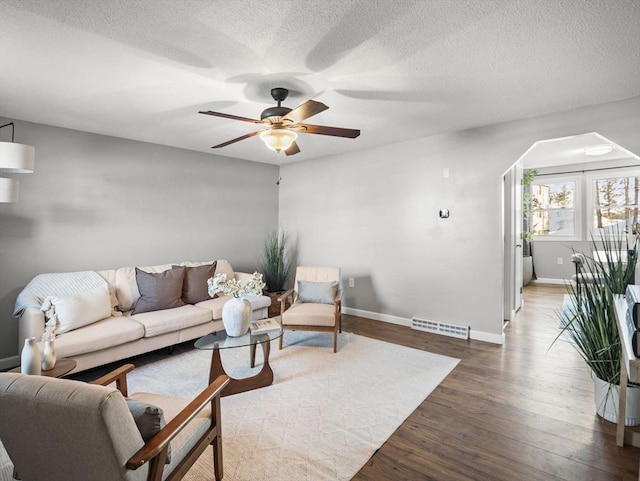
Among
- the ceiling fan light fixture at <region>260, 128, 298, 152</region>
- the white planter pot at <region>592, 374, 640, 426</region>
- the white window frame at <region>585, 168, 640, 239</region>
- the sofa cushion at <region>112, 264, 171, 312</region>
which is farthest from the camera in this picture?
the white window frame at <region>585, 168, 640, 239</region>

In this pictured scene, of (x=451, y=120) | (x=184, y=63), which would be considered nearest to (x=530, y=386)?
(x=451, y=120)

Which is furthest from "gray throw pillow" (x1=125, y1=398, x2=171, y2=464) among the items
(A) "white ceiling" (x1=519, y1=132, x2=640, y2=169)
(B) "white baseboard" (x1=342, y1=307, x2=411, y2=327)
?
(A) "white ceiling" (x1=519, y1=132, x2=640, y2=169)

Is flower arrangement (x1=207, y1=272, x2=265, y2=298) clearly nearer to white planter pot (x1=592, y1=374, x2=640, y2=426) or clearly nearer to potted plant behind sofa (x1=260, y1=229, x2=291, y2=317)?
potted plant behind sofa (x1=260, y1=229, x2=291, y2=317)

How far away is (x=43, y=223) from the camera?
3.49m

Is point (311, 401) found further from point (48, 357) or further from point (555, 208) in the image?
point (555, 208)

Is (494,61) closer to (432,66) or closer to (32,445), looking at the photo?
(432,66)

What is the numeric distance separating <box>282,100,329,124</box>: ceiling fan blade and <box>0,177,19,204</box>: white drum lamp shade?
7.63 ft

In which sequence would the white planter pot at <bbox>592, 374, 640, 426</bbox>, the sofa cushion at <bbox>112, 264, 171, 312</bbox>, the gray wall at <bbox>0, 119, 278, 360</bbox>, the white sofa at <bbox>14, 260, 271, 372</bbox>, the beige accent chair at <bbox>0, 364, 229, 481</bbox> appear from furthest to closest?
the sofa cushion at <bbox>112, 264, 171, 312</bbox>
the gray wall at <bbox>0, 119, 278, 360</bbox>
the white sofa at <bbox>14, 260, 271, 372</bbox>
the white planter pot at <bbox>592, 374, 640, 426</bbox>
the beige accent chair at <bbox>0, 364, 229, 481</bbox>

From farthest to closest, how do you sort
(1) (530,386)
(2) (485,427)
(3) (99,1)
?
(1) (530,386)
(2) (485,427)
(3) (99,1)

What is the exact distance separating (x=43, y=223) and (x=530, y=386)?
4.96 m

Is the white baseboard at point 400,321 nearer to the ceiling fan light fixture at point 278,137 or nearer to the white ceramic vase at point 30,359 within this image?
the ceiling fan light fixture at point 278,137

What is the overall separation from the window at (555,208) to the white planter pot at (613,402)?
5.96 metres

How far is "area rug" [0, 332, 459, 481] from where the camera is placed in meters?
1.88

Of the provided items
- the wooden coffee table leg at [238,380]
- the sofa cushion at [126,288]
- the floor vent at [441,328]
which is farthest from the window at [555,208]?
the sofa cushion at [126,288]
